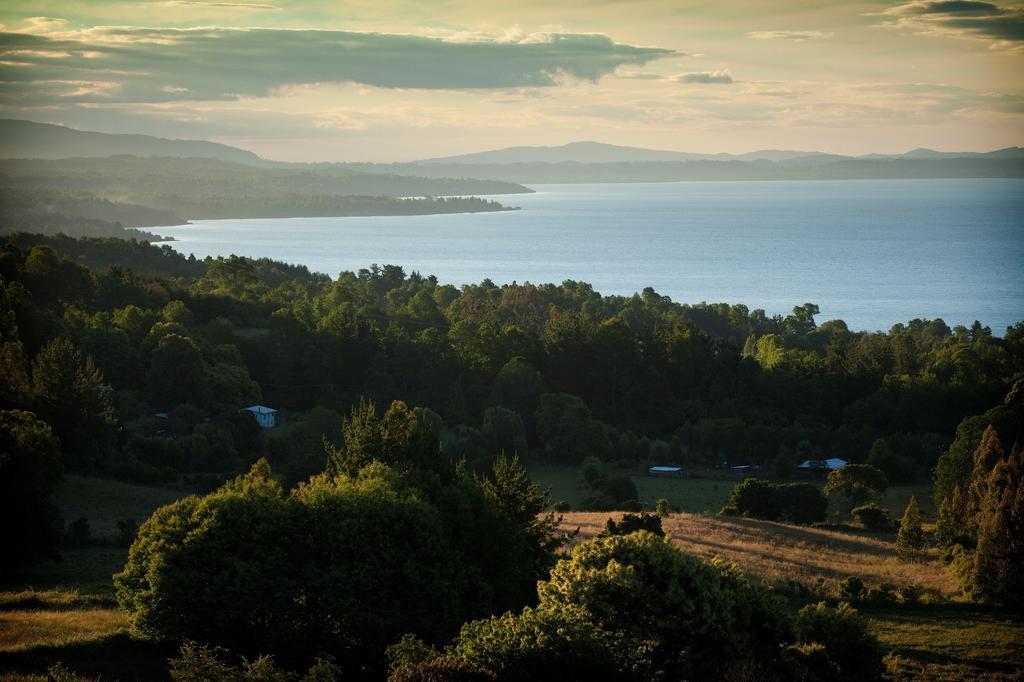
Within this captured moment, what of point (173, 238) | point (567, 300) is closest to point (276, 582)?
point (567, 300)

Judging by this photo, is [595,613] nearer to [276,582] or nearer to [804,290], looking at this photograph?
[276,582]

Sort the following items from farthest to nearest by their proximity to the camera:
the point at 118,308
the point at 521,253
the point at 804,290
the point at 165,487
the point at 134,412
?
the point at 521,253 < the point at 804,290 < the point at 118,308 < the point at 134,412 < the point at 165,487

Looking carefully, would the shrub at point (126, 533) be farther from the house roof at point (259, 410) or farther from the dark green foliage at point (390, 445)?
the house roof at point (259, 410)

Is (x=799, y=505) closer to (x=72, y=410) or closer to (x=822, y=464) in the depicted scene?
(x=822, y=464)

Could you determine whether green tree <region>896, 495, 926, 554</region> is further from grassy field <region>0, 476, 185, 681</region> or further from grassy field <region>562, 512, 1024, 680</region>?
grassy field <region>0, 476, 185, 681</region>

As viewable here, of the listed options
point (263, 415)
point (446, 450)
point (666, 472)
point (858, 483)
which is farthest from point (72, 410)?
point (858, 483)

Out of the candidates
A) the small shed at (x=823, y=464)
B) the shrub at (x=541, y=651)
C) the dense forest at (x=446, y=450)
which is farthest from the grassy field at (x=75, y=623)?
the small shed at (x=823, y=464)
